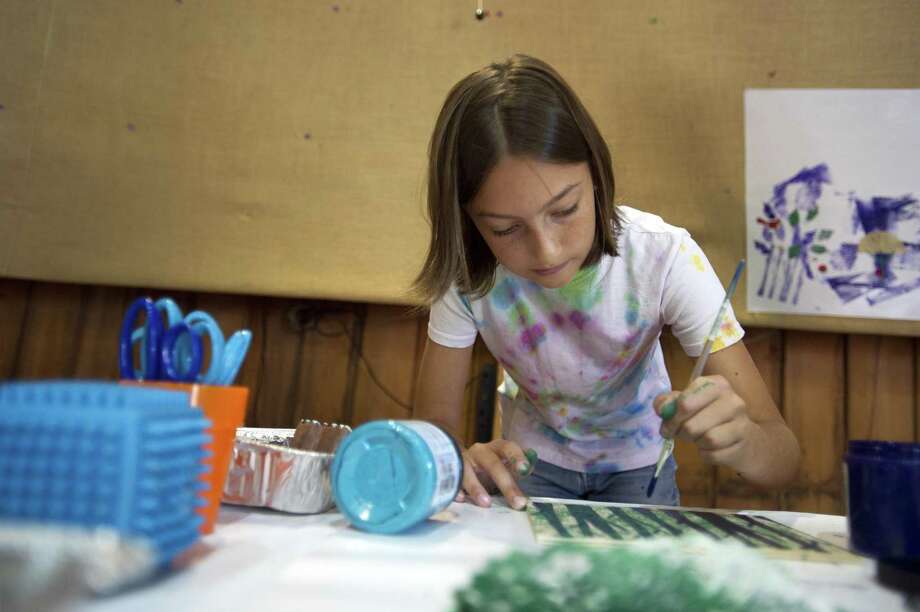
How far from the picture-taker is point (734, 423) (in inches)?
23.2

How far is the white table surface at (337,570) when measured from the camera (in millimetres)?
302

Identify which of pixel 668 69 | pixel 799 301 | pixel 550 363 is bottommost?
pixel 550 363

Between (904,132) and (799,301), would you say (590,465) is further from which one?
(904,132)

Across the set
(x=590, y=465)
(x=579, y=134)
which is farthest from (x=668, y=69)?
(x=590, y=465)

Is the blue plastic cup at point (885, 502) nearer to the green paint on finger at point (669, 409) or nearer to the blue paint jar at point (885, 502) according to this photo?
the blue paint jar at point (885, 502)

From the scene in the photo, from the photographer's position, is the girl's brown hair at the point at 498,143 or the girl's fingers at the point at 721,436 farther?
the girl's brown hair at the point at 498,143

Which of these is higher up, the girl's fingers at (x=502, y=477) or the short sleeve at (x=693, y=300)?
the short sleeve at (x=693, y=300)

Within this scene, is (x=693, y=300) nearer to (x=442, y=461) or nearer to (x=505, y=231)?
(x=505, y=231)

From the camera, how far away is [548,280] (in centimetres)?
77

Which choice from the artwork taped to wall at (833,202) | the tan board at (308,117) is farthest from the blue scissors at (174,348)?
the artwork taped to wall at (833,202)

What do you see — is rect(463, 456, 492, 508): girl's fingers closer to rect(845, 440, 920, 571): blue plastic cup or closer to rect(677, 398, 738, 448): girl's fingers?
rect(677, 398, 738, 448): girl's fingers

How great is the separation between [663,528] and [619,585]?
268 millimetres

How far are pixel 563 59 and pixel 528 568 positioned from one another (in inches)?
47.6

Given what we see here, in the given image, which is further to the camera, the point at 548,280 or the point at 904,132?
the point at 904,132
